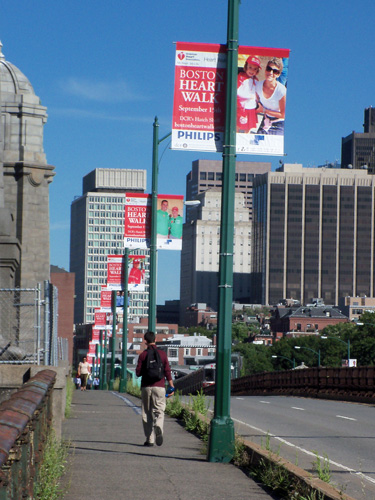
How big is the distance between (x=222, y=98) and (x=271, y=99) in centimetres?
72

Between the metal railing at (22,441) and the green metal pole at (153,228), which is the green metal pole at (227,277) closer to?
the metal railing at (22,441)

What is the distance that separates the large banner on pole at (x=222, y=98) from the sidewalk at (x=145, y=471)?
4410mm

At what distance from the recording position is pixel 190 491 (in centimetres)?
1064

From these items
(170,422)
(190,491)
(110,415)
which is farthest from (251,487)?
(110,415)

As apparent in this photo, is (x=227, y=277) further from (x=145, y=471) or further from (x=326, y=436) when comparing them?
(x=326, y=436)

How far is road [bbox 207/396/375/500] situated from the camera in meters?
12.8

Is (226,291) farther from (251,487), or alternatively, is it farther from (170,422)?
(170,422)

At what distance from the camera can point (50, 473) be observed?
32.8ft

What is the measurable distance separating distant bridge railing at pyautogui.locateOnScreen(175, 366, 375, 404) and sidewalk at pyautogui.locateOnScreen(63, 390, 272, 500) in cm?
1839

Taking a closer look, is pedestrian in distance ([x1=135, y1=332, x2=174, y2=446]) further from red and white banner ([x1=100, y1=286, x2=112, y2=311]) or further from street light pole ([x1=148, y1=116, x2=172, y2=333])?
red and white banner ([x1=100, y1=286, x2=112, y2=311])

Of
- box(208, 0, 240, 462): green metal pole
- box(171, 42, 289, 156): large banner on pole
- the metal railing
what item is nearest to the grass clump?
the metal railing

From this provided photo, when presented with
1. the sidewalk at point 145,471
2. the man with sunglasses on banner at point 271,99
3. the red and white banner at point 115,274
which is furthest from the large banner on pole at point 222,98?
the red and white banner at point 115,274

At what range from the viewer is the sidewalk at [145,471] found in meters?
10.5

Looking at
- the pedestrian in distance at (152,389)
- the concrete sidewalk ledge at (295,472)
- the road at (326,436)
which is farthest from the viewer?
A: the pedestrian in distance at (152,389)
